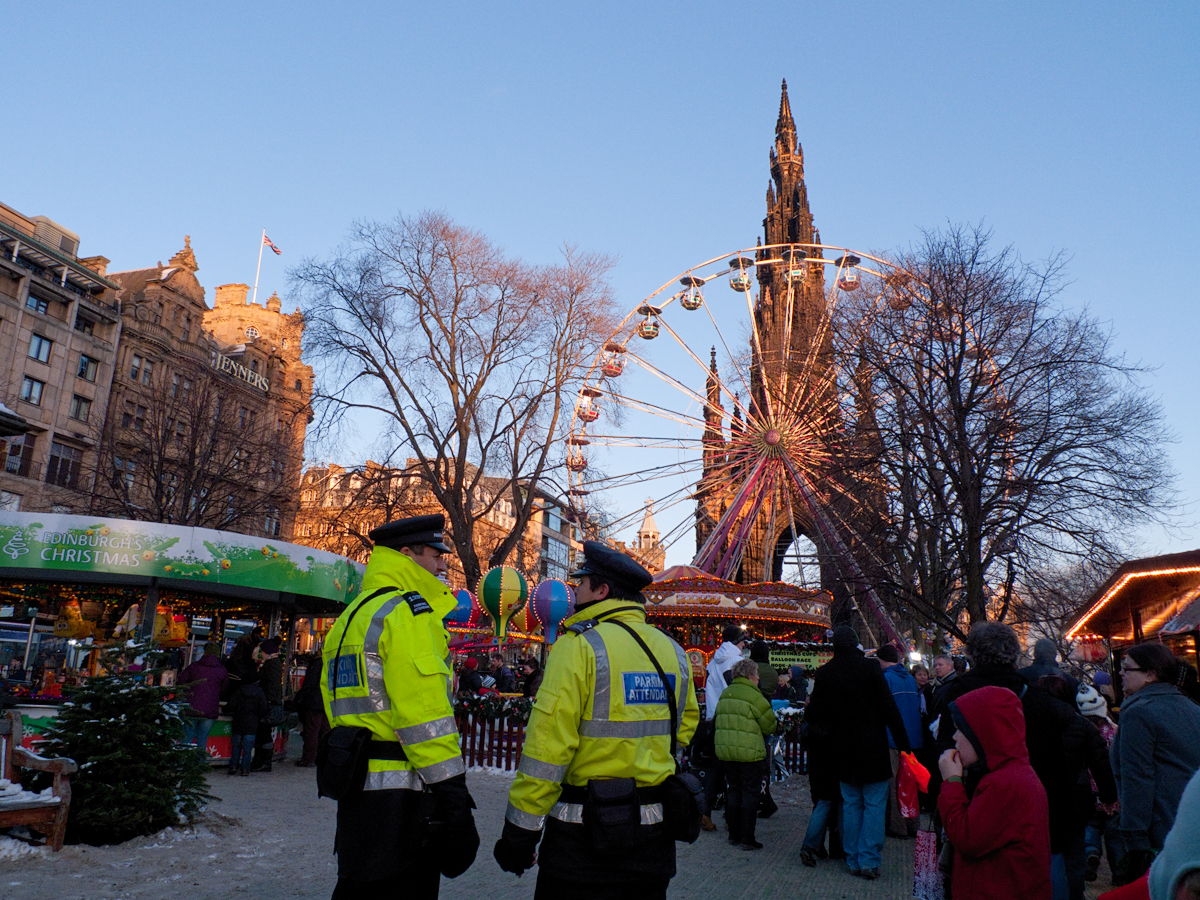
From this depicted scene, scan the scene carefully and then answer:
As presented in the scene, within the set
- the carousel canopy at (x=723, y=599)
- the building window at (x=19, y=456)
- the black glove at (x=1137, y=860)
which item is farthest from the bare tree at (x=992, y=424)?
the building window at (x=19, y=456)

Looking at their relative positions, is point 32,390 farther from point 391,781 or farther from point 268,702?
point 391,781

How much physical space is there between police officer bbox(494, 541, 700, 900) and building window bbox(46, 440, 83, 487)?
38295mm

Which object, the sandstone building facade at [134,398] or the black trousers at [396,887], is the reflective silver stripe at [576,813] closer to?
the black trousers at [396,887]

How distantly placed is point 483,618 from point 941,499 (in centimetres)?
1205

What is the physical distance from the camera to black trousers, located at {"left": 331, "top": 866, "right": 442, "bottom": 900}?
3.20m

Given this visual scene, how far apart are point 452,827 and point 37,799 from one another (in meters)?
4.62

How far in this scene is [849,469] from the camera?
62.4ft

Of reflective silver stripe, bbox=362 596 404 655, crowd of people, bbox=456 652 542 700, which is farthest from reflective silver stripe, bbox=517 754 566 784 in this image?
crowd of people, bbox=456 652 542 700

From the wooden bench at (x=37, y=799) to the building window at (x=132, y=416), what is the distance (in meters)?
23.3

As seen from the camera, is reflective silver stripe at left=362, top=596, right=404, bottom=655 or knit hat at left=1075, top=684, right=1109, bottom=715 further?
knit hat at left=1075, top=684, right=1109, bottom=715

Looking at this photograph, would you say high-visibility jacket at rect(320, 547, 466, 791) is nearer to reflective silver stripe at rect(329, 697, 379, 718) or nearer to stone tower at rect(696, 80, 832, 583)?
reflective silver stripe at rect(329, 697, 379, 718)

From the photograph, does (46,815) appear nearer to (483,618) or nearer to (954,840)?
(954,840)

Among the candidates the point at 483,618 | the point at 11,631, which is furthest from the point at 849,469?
the point at 11,631

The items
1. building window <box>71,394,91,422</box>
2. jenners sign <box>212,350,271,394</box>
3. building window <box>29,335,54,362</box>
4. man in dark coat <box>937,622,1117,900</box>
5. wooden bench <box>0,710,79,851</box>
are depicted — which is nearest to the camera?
man in dark coat <box>937,622,1117,900</box>
